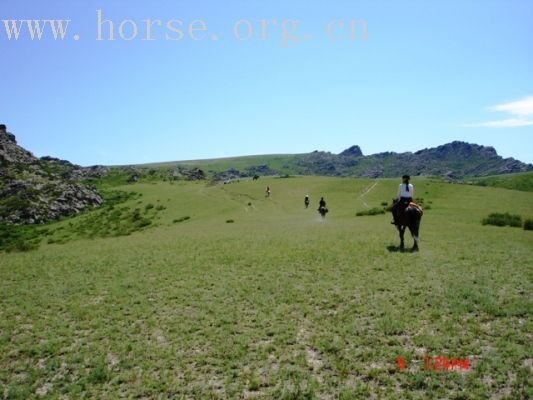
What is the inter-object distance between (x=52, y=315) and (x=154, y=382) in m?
8.40

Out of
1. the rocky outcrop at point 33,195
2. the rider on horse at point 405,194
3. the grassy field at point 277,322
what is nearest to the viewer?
the grassy field at point 277,322

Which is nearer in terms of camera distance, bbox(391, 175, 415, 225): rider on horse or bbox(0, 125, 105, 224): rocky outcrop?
bbox(391, 175, 415, 225): rider on horse

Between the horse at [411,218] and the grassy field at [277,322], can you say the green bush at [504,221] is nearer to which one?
the grassy field at [277,322]

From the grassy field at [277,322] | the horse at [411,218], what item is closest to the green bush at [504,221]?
the grassy field at [277,322]

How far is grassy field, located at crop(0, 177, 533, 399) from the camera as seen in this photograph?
9.22 m

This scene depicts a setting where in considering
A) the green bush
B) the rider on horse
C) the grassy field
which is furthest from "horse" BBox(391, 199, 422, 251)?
the green bush

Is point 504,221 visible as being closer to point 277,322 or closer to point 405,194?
→ point 405,194

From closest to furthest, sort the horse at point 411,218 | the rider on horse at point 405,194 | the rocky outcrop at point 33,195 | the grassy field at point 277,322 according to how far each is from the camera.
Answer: the grassy field at point 277,322 → the horse at point 411,218 → the rider on horse at point 405,194 → the rocky outcrop at point 33,195

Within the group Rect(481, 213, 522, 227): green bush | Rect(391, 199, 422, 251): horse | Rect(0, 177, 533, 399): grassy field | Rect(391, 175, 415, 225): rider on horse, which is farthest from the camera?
Rect(481, 213, 522, 227): green bush

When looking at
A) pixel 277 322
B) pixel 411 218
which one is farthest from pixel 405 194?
pixel 277 322

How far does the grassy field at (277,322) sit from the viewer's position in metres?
9.22

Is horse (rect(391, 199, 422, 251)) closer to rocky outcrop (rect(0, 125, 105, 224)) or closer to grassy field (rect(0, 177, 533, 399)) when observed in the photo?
grassy field (rect(0, 177, 533, 399))

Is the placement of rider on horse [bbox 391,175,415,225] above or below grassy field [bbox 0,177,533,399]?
above

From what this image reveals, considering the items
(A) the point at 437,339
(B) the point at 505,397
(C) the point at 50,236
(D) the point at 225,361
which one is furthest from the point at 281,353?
(C) the point at 50,236
